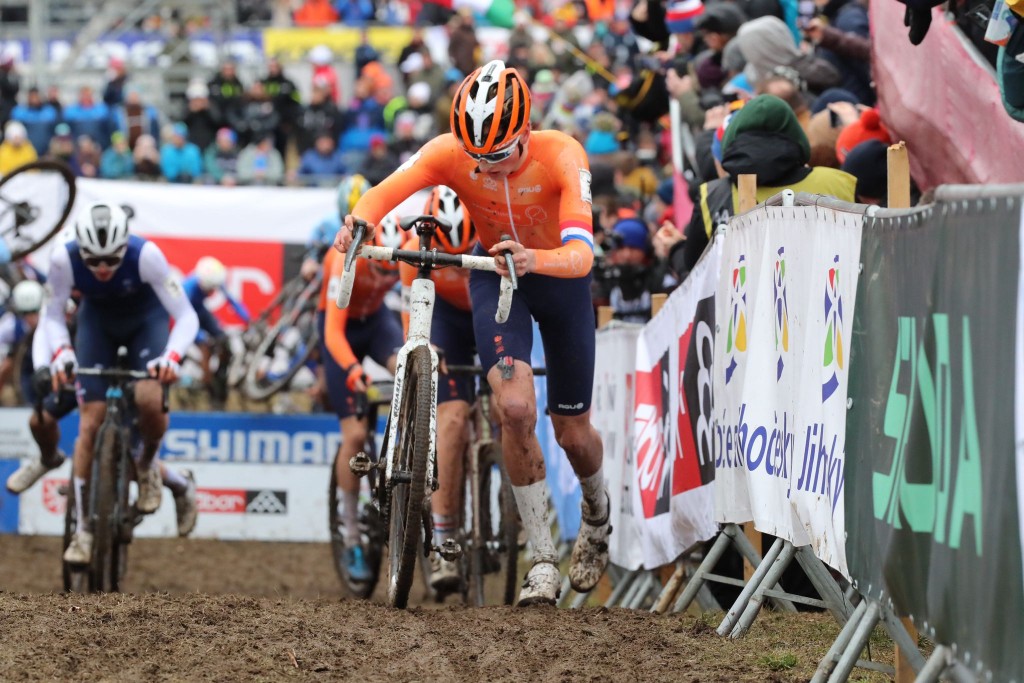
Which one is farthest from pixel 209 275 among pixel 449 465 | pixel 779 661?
pixel 779 661

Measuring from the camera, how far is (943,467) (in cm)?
397

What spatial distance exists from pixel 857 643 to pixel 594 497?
300cm

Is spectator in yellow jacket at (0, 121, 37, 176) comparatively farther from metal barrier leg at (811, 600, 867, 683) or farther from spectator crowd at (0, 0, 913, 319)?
metal barrier leg at (811, 600, 867, 683)

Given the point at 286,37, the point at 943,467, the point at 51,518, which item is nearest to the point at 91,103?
the point at 286,37

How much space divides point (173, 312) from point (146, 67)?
18.2m

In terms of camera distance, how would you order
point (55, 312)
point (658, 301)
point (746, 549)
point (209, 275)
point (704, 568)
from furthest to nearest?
point (209, 275)
point (55, 312)
point (658, 301)
point (704, 568)
point (746, 549)

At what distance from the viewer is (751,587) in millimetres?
6289

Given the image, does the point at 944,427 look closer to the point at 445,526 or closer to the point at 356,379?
the point at 445,526

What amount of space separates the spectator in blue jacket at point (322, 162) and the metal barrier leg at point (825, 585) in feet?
57.3

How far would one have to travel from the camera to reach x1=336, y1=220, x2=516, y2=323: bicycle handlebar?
643 centimetres

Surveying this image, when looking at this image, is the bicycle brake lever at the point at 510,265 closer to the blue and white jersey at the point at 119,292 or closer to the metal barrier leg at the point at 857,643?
the metal barrier leg at the point at 857,643

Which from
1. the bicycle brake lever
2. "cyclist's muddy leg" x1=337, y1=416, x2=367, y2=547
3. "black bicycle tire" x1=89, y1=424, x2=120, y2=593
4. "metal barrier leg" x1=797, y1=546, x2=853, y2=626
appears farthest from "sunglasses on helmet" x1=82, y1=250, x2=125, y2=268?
"metal barrier leg" x1=797, y1=546, x2=853, y2=626

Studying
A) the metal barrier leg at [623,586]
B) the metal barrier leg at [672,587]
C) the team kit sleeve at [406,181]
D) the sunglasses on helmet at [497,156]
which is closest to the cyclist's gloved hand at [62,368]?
the team kit sleeve at [406,181]

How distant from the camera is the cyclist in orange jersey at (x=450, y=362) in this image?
8.57m
